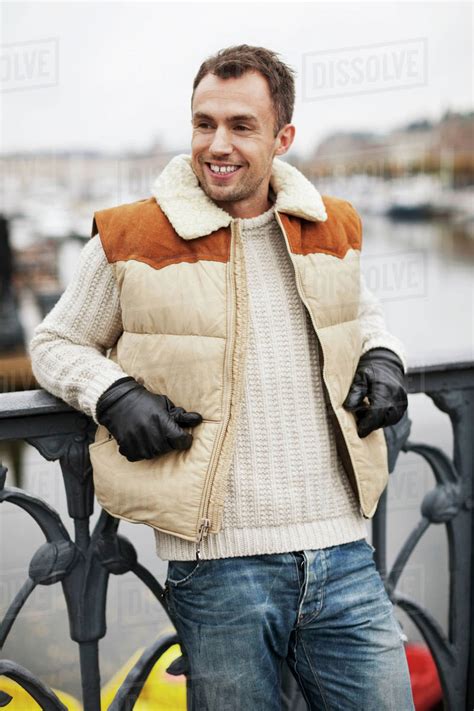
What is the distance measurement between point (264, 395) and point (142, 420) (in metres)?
0.25

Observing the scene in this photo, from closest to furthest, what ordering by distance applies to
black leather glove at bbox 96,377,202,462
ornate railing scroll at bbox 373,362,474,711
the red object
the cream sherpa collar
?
1. black leather glove at bbox 96,377,202,462
2. the cream sherpa collar
3. ornate railing scroll at bbox 373,362,474,711
4. the red object

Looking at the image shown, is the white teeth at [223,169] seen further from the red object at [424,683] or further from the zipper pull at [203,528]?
the red object at [424,683]

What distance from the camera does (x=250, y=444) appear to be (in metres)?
1.62

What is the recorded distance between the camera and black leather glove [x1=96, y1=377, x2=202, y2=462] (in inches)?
60.1

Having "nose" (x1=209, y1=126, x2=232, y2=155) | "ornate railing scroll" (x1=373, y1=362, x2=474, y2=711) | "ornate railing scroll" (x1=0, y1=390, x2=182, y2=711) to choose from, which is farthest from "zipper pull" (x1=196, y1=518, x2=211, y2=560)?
"nose" (x1=209, y1=126, x2=232, y2=155)

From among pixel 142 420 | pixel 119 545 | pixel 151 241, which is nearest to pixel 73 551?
pixel 119 545

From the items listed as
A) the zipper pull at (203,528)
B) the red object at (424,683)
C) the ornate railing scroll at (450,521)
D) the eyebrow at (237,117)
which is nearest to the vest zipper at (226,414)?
the zipper pull at (203,528)

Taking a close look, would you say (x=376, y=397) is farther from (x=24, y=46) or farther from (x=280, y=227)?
(x=24, y=46)

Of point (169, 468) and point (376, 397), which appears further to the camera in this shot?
point (376, 397)

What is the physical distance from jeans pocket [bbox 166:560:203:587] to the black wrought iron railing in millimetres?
181

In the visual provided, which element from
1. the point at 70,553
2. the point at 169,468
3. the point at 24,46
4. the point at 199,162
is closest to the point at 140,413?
the point at 169,468

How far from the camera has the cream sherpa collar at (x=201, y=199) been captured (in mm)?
1636

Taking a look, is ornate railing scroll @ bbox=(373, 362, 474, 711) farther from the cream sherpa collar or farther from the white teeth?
the white teeth

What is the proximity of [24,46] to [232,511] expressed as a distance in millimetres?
1479
